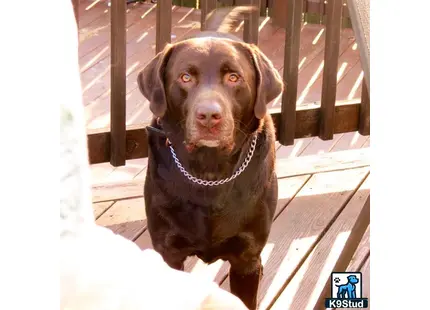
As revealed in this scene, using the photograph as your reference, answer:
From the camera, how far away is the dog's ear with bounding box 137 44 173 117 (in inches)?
60.0

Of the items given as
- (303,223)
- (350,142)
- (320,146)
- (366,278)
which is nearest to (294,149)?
(320,146)

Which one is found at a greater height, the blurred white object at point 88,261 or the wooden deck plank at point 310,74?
the blurred white object at point 88,261

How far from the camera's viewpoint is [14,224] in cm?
58

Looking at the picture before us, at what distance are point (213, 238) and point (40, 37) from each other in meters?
1.08

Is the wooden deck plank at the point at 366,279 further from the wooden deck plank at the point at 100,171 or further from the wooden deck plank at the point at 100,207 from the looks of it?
the wooden deck plank at the point at 100,171

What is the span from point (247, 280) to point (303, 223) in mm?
513

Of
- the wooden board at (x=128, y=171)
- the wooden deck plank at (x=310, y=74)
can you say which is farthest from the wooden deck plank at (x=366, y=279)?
the wooden deck plank at (x=310, y=74)

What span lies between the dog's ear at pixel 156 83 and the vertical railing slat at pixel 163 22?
22.3 inches

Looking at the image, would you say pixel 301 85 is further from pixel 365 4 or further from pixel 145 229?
pixel 365 4

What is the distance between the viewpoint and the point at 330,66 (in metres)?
2.36

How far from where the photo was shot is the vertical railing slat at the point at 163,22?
2.11 meters

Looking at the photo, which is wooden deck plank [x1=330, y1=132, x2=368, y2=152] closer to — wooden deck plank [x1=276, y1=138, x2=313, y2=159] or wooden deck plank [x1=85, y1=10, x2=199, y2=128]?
wooden deck plank [x1=276, y1=138, x2=313, y2=159]
